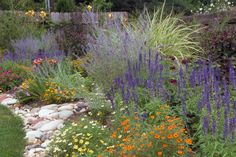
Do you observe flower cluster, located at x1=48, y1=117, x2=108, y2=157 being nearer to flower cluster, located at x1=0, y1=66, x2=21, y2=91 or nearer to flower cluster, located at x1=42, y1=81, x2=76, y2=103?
flower cluster, located at x1=42, y1=81, x2=76, y2=103

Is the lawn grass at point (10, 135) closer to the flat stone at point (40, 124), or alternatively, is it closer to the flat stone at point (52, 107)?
the flat stone at point (40, 124)

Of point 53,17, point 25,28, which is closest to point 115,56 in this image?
point 25,28

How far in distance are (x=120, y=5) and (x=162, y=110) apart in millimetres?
18338

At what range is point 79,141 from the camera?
4.39 m

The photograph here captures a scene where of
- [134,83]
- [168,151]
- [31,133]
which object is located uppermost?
[134,83]

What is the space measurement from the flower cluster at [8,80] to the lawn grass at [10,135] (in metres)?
1.28

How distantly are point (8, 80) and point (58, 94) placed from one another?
1.93 m

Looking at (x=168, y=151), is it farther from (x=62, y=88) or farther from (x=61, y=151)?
(x=62, y=88)

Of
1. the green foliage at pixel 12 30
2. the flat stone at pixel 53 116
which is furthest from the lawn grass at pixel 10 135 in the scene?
the green foliage at pixel 12 30

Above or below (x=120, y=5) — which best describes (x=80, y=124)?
below

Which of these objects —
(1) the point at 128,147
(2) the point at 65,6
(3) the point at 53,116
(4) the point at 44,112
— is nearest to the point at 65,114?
(3) the point at 53,116

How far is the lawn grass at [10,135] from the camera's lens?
4965 mm

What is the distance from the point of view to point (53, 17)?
14.0 m

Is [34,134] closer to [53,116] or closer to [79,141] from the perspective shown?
[53,116]
